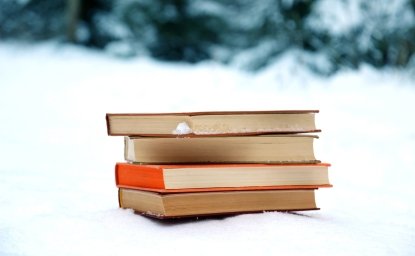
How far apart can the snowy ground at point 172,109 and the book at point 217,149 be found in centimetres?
13

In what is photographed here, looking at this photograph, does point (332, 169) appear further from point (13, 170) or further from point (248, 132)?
point (248, 132)

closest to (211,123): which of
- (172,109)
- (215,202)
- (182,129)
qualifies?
(182,129)

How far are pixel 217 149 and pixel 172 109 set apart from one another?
2283mm

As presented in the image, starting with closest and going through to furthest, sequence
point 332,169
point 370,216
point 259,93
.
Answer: point 370,216
point 332,169
point 259,93

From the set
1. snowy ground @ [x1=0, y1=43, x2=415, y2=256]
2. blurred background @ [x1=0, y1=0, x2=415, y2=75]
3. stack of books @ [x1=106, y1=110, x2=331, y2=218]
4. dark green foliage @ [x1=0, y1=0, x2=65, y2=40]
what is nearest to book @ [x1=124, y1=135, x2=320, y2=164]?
stack of books @ [x1=106, y1=110, x2=331, y2=218]

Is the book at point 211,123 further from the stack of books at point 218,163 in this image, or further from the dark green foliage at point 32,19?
the dark green foliage at point 32,19

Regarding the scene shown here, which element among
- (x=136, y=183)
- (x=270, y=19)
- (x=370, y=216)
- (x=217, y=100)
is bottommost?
(x=370, y=216)

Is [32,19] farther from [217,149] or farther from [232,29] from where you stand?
[217,149]

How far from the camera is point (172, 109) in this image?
3762 mm

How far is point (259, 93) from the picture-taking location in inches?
167

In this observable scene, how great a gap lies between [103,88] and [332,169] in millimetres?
1739

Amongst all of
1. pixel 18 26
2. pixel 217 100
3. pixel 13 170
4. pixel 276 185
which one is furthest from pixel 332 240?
pixel 18 26

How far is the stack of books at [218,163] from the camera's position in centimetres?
144

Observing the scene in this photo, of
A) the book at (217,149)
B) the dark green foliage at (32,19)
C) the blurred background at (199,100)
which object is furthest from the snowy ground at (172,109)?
the dark green foliage at (32,19)
